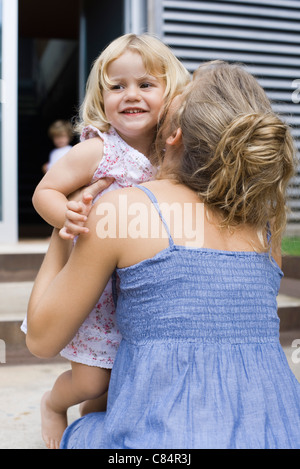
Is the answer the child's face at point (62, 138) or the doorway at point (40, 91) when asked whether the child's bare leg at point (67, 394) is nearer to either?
the child's face at point (62, 138)

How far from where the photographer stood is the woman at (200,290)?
3.22 feet

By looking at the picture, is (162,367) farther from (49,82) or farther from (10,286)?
(49,82)

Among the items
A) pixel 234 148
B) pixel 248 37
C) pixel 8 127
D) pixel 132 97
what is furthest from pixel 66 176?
pixel 248 37

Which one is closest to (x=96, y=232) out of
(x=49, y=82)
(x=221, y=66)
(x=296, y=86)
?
(x=221, y=66)

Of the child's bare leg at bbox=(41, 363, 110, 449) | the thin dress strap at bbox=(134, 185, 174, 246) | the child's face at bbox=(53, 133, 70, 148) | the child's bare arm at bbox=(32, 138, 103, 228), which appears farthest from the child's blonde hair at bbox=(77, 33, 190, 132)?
the child's face at bbox=(53, 133, 70, 148)

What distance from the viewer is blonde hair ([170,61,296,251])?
3.38ft

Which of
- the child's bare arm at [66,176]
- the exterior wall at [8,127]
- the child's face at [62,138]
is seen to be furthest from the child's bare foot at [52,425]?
the child's face at [62,138]

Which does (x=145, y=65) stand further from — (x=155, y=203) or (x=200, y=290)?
(x=200, y=290)

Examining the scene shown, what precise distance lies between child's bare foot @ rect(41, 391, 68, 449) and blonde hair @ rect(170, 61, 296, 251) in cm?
78

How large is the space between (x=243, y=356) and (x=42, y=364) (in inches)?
59.9

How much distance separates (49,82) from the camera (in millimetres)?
11500

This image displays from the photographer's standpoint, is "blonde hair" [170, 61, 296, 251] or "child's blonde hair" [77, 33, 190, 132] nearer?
"blonde hair" [170, 61, 296, 251]

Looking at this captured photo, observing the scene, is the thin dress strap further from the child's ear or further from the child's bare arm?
the child's bare arm

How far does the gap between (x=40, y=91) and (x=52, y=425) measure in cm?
1145
